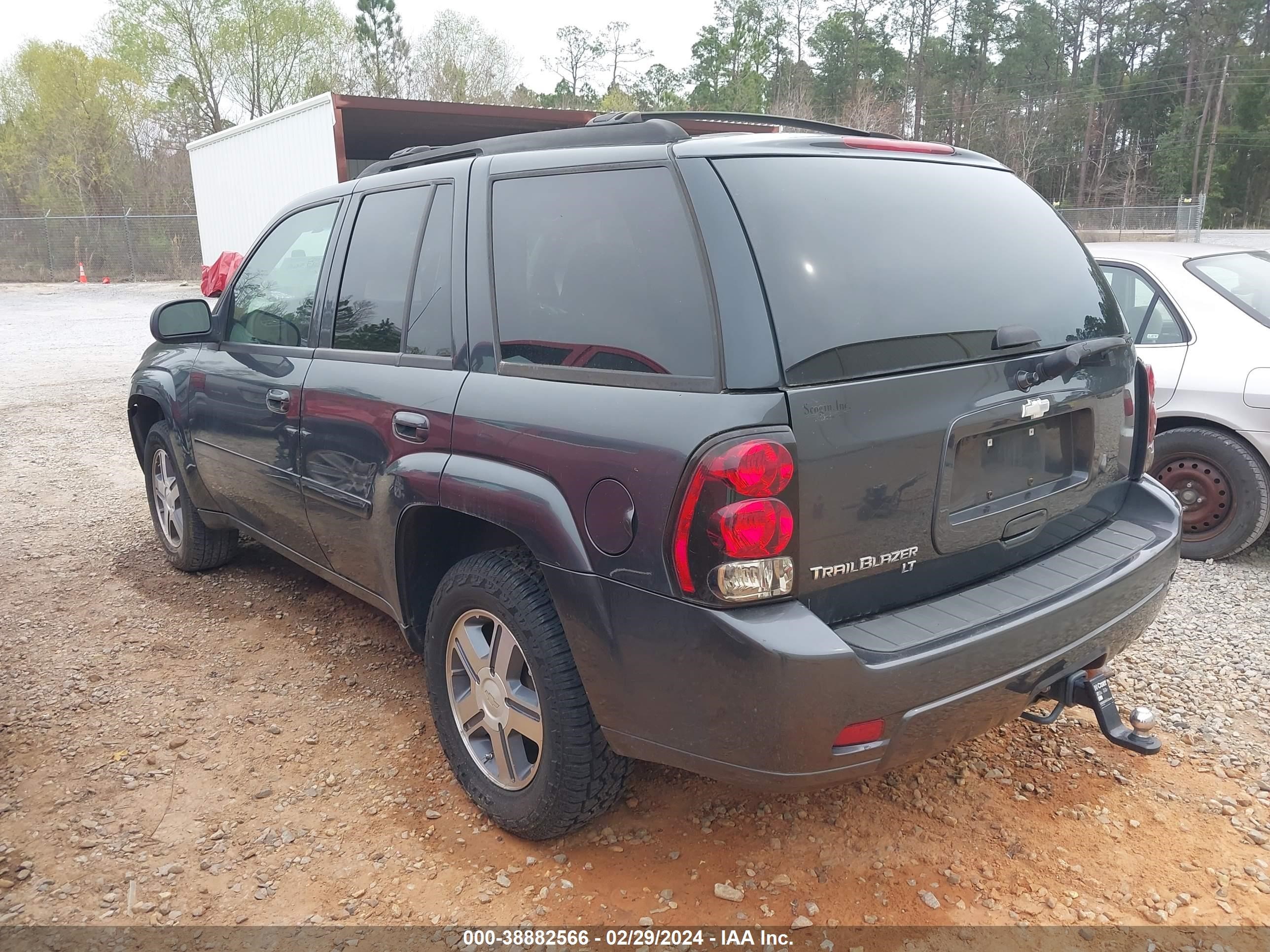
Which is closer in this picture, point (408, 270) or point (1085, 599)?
point (1085, 599)

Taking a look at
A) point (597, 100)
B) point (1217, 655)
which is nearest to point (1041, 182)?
point (597, 100)

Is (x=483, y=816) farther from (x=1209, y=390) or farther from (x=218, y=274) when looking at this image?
(x=218, y=274)

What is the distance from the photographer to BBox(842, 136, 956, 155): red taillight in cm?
258

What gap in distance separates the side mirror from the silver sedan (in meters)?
4.58

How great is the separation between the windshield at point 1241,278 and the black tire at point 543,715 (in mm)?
4303

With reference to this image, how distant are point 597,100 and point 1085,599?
54.0 m

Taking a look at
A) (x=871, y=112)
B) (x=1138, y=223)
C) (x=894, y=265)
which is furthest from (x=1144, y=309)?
(x=871, y=112)

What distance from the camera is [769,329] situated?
2088mm

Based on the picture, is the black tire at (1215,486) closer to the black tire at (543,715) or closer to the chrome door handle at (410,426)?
the black tire at (543,715)

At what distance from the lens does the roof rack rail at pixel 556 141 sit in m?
2.45

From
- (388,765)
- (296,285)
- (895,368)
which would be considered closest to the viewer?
(895,368)

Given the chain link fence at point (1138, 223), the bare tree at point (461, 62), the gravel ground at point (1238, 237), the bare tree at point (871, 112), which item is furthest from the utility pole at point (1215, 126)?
the bare tree at point (461, 62)

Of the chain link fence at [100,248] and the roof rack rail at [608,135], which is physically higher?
the roof rack rail at [608,135]

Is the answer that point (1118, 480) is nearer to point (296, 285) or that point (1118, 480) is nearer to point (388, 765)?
point (388, 765)
